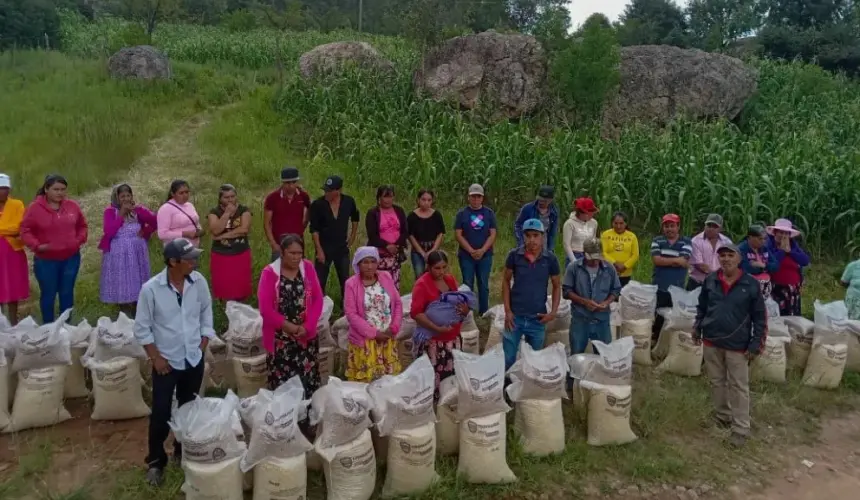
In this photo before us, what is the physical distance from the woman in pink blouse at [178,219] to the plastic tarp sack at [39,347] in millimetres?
1290

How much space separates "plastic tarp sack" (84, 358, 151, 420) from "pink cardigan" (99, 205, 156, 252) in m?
1.48

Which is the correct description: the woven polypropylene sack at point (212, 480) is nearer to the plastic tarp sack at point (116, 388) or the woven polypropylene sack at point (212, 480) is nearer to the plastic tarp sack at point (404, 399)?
the plastic tarp sack at point (404, 399)

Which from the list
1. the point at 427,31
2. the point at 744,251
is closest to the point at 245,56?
the point at 427,31

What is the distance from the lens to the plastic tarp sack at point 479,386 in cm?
410

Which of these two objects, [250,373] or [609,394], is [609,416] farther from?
[250,373]

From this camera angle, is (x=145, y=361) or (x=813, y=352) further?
(x=813, y=352)

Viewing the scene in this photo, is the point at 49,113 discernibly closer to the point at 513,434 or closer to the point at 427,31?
the point at 427,31

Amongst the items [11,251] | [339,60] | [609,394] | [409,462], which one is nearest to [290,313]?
[409,462]

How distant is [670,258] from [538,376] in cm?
248

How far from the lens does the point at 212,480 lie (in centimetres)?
354

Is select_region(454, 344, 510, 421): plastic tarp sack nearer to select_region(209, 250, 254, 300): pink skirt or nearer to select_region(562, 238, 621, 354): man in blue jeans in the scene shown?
select_region(562, 238, 621, 354): man in blue jeans

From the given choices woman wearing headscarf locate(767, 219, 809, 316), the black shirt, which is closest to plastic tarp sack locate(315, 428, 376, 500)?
the black shirt

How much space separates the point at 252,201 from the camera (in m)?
9.13

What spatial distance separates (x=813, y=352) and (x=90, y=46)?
21446mm
